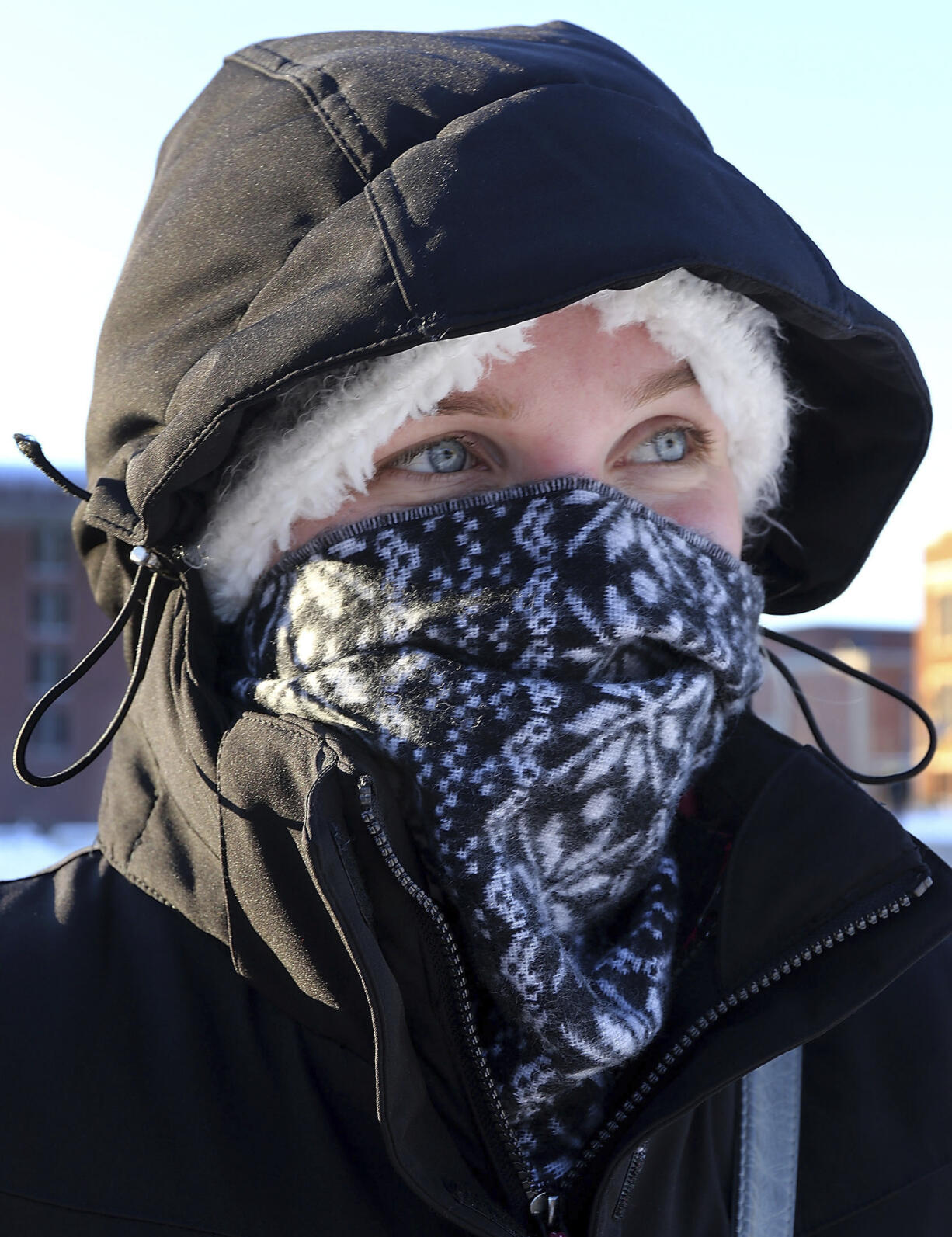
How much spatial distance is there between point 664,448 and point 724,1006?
2.22ft

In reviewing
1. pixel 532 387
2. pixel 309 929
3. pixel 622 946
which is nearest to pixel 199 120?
pixel 532 387

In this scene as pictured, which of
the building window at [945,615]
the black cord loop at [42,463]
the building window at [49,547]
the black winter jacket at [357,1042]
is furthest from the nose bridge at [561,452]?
the building window at [945,615]

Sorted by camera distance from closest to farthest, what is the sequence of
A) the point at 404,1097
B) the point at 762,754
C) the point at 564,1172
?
1. the point at 404,1097
2. the point at 564,1172
3. the point at 762,754

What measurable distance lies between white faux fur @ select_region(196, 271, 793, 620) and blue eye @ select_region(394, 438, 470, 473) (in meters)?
0.05

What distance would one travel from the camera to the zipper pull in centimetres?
123

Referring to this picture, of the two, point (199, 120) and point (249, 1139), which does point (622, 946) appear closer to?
point (249, 1139)

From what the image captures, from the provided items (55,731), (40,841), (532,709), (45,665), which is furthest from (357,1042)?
(45,665)

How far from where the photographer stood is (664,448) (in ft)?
4.90

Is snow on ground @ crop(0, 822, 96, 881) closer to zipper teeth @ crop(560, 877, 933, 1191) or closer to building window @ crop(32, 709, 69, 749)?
building window @ crop(32, 709, 69, 749)

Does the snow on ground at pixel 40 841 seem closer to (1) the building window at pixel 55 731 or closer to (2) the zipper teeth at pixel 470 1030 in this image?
(1) the building window at pixel 55 731

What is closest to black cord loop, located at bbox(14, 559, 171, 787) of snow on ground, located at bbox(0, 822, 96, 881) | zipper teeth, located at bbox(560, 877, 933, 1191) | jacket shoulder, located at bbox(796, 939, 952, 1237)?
zipper teeth, located at bbox(560, 877, 933, 1191)

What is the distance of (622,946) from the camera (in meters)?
1.37

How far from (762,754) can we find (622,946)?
38cm

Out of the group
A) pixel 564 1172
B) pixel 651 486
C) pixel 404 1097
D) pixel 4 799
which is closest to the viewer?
pixel 404 1097
